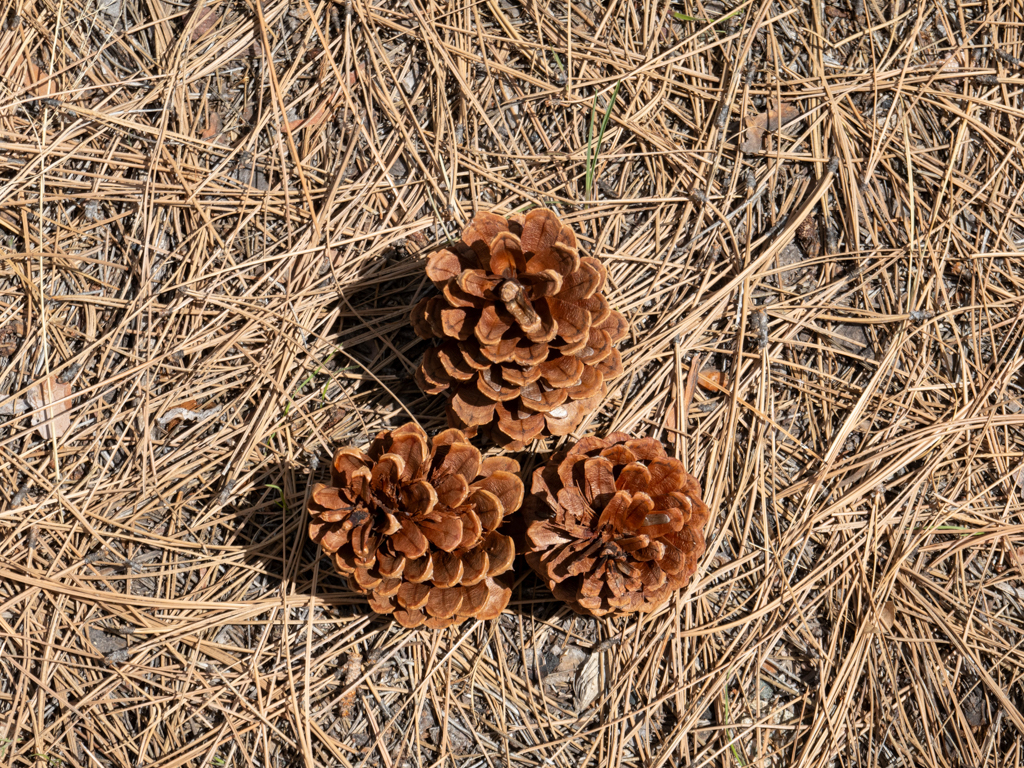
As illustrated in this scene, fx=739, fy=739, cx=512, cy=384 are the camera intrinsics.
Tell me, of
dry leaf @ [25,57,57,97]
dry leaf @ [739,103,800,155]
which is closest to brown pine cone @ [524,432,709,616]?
dry leaf @ [739,103,800,155]

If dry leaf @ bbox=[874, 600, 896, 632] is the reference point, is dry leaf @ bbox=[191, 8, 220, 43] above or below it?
above

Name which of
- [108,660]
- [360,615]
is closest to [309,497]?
[360,615]

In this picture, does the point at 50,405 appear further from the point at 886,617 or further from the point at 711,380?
the point at 886,617

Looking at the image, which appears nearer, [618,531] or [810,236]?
[618,531]

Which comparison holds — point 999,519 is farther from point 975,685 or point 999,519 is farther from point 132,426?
point 132,426

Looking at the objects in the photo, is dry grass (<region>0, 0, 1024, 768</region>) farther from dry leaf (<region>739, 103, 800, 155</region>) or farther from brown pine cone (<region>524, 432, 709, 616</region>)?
brown pine cone (<region>524, 432, 709, 616</region>)

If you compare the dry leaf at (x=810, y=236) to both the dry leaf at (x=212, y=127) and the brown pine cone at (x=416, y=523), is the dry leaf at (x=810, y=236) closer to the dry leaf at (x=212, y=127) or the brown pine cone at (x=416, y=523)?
Answer: the brown pine cone at (x=416, y=523)

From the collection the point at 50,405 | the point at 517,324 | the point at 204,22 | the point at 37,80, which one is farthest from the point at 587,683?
the point at 37,80
